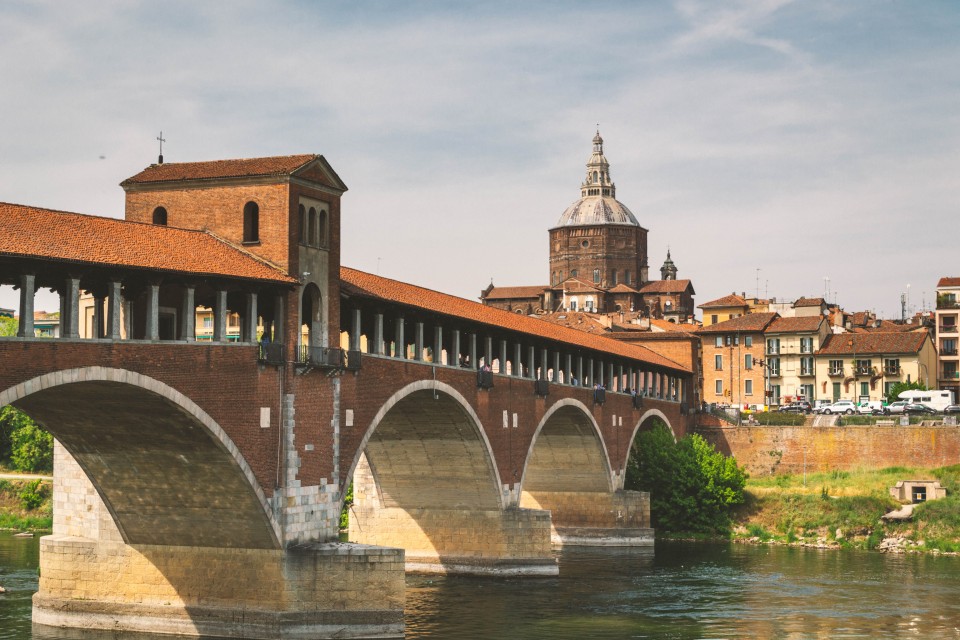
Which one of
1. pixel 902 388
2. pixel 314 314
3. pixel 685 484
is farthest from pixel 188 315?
pixel 902 388

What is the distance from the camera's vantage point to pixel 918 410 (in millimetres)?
87062

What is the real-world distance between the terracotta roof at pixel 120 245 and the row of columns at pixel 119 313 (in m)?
0.66

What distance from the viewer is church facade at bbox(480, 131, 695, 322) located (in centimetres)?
16188

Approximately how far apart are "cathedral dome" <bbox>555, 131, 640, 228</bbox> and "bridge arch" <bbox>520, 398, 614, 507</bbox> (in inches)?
3959

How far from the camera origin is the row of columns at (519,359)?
4491 cm

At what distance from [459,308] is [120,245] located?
838 inches

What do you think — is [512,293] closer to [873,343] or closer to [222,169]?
[873,343]

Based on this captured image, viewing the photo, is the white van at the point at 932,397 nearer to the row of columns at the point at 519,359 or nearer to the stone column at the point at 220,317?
the row of columns at the point at 519,359

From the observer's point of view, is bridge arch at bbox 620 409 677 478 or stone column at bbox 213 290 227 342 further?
bridge arch at bbox 620 409 677 478

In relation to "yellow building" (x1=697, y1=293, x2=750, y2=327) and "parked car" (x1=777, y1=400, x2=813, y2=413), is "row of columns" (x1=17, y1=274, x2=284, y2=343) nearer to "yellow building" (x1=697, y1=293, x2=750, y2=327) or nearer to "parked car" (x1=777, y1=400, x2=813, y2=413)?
"parked car" (x1=777, y1=400, x2=813, y2=413)

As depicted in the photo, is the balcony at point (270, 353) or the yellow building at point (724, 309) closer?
the balcony at point (270, 353)

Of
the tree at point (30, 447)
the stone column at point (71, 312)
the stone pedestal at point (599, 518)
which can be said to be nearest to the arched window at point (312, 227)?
the stone column at point (71, 312)

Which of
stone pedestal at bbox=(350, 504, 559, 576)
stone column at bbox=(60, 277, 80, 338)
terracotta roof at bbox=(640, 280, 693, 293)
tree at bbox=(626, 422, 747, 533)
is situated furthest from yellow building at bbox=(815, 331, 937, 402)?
stone column at bbox=(60, 277, 80, 338)

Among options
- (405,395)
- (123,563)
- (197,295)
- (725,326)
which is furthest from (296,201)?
(725,326)
